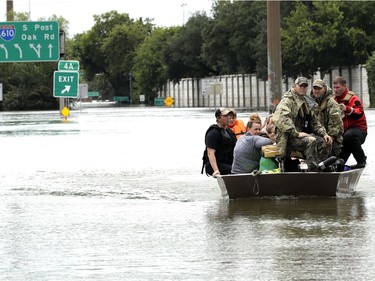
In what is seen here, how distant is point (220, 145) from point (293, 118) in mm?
1352

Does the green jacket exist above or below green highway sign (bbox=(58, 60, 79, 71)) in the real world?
below

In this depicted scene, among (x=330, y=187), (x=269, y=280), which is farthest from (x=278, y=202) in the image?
(x=269, y=280)

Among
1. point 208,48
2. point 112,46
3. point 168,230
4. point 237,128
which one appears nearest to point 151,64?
point 112,46

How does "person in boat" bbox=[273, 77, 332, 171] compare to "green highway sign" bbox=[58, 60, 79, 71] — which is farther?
"green highway sign" bbox=[58, 60, 79, 71]

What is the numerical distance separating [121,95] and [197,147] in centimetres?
15764

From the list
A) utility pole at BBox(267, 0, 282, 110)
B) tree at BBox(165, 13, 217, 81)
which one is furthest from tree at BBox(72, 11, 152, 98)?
utility pole at BBox(267, 0, 282, 110)

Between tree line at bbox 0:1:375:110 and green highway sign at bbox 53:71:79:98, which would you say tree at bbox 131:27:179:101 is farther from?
green highway sign at bbox 53:71:79:98

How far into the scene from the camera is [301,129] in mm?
16000

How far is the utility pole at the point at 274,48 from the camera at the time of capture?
130 ft

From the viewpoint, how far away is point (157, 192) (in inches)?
704

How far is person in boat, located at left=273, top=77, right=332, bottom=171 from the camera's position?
51.0 ft

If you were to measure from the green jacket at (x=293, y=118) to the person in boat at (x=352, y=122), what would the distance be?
3.31 ft

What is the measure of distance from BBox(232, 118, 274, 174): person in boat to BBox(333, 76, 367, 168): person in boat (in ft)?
4.61

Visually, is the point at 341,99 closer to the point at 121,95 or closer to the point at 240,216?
the point at 240,216
